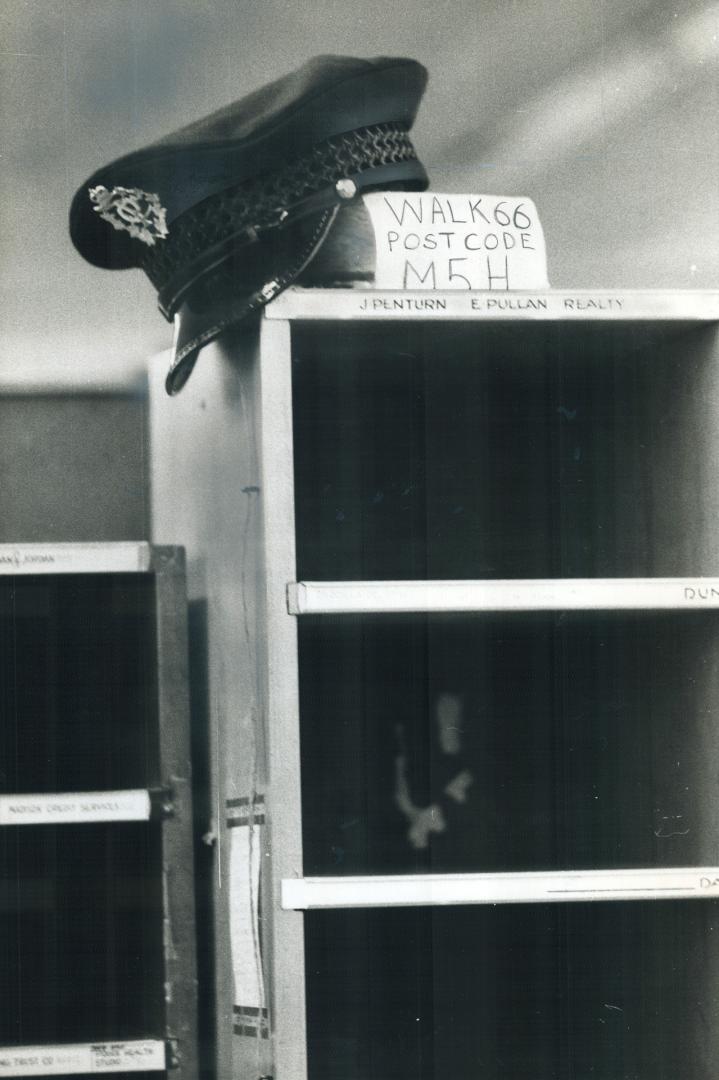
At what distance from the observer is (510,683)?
1.31m

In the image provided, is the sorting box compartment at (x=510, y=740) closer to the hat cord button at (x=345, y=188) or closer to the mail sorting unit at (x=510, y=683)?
the mail sorting unit at (x=510, y=683)

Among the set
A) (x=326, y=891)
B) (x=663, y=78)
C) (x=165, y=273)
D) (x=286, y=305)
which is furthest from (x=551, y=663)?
(x=663, y=78)

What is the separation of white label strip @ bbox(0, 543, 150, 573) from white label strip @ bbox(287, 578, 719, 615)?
0.78 ft

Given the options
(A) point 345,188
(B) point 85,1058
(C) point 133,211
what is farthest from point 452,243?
(B) point 85,1058

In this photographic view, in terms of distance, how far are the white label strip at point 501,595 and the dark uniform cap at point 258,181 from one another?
0.94ft

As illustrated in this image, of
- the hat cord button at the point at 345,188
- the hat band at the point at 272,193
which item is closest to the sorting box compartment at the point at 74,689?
the hat band at the point at 272,193

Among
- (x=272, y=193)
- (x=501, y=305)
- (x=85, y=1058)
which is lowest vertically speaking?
(x=85, y=1058)

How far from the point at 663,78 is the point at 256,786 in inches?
41.6

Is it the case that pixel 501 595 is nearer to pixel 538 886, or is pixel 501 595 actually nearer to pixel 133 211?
pixel 538 886

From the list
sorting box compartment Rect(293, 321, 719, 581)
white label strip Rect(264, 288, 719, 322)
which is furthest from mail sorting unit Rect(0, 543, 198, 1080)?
white label strip Rect(264, 288, 719, 322)

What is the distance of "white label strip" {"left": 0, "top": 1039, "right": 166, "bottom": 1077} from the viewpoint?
1.34m

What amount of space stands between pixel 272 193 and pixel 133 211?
18 cm

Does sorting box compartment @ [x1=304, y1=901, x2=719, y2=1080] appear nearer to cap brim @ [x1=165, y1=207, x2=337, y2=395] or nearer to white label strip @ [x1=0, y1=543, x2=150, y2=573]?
white label strip @ [x1=0, y1=543, x2=150, y2=573]

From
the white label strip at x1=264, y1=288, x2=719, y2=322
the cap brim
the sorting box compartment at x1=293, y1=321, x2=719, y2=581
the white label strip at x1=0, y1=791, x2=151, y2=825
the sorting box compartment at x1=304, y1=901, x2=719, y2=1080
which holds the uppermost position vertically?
the cap brim
